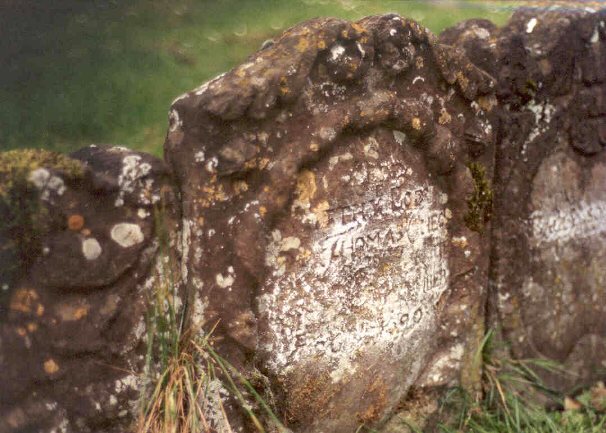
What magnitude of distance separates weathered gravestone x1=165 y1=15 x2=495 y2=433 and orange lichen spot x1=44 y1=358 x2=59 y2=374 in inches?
15.3

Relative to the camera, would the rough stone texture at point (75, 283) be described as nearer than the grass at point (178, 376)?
Yes


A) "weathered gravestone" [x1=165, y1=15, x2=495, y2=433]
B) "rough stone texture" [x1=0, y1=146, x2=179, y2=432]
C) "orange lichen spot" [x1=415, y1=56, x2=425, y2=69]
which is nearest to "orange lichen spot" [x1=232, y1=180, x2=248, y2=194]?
"weathered gravestone" [x1=165, y1=15, x2=495, y2=433]

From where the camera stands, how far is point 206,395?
1.71 metres

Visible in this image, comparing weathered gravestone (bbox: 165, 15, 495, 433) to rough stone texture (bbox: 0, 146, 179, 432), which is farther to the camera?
weathered gravestone (bbox: 165, 15, 495, 433)

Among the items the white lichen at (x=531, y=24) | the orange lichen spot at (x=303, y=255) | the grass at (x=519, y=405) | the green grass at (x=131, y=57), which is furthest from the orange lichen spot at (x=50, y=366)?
the white lichen at (x=531, y=24)

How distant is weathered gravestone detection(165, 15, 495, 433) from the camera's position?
1.68 metres

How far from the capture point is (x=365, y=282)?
1.99 meters

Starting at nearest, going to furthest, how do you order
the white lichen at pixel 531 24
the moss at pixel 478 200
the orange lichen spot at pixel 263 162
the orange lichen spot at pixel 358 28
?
1. the orange lichen spot at pixel 263 162
2. the orange lichen spot at pixel 358 28
3. the moss at pixel 478 200
4. the white lichen at pixel 531 24

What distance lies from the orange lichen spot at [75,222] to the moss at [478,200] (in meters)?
1.28

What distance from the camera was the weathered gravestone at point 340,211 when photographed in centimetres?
168

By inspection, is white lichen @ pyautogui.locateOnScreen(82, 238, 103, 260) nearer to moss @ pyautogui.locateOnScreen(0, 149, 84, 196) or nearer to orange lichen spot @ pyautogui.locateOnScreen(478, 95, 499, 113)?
moss @ pyautogui.locateOnScreen(0, 149, 84, 196)

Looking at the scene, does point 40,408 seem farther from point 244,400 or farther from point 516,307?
point 516,307

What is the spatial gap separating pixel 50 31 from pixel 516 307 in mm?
2018

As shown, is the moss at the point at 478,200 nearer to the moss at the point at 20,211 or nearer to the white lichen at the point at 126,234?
the white lichen at the point at 126,234
